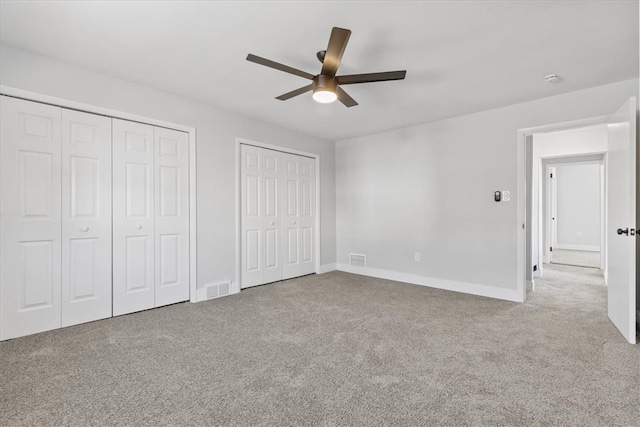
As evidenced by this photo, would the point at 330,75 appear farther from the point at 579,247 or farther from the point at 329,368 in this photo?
the point at 579,247

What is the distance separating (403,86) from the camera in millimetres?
3230

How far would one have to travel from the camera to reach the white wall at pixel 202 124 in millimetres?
2674

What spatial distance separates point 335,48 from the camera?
6.63ft

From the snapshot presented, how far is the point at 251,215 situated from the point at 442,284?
291 cm

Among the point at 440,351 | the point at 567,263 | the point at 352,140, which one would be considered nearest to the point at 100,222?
the point at 440,351

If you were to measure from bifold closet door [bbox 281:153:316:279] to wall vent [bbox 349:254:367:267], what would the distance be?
704 millimetres

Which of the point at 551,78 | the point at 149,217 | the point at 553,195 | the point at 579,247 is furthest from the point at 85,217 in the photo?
the point at 579,247

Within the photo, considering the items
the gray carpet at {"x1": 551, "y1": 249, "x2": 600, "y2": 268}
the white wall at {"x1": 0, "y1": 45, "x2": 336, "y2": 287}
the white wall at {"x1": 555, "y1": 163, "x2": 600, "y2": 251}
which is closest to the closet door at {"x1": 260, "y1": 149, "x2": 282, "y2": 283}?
the white wall at {"x1": 0, "y1": 45, "x2": 336, "y2": 287}

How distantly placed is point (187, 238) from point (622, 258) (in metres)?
4.36

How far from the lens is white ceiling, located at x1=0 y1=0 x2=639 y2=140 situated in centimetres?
203

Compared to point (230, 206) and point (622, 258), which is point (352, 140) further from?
point (622, 258)

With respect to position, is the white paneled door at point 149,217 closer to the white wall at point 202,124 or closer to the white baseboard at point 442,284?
the white wall at point 202,124

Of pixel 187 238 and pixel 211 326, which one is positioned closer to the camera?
pixel 211 326

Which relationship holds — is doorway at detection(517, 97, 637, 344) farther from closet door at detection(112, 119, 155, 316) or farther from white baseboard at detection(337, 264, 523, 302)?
closet door at detection(112, 119, 155, 316)
